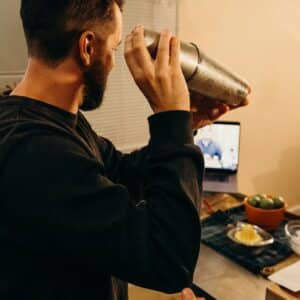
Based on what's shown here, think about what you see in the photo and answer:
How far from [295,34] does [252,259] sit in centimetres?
179

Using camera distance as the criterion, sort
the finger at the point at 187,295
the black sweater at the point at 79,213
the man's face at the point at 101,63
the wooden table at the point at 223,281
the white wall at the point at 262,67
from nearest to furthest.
A: the black sweater at the point at 79,213
the man's face at the point at 101,63
the finger at the point at 187,295
the wooden table at the point at 223,281
the white wall at the point at 262,67

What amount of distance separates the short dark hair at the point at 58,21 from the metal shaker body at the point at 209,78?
8.0 inches

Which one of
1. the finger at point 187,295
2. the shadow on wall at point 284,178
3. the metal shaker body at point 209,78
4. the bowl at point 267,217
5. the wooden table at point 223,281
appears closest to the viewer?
the metal shaker body at point 209,78

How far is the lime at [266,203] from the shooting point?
1.46 meters

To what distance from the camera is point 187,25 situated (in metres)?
2.08

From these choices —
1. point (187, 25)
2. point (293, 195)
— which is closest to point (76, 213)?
point (187, 25)

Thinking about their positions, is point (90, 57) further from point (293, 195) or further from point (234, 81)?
point (293, 195)

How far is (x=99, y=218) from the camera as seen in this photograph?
56 centimetres

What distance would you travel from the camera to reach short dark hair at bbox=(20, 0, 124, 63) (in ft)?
2.04

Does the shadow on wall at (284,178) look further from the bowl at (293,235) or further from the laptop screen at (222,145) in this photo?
the bowl at (293,235)

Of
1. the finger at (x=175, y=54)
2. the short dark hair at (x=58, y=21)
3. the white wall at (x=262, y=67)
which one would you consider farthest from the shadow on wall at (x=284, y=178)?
the short dark hair at (x=58, y=21)

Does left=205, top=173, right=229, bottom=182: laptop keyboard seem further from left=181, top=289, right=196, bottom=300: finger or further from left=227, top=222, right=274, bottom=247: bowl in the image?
left=181, top=289, right=196, bottom=300: finger

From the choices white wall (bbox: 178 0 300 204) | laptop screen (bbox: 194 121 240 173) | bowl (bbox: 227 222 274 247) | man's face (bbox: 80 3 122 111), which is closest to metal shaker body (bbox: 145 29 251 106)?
man's face (bbox: 80 3 122 111)

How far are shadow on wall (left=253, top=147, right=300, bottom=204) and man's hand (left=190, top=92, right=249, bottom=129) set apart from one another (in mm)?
1754
